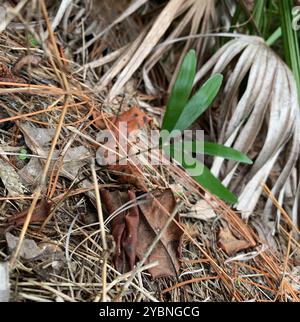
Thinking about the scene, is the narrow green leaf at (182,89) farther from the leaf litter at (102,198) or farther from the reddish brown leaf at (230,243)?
the reddish brown leaf at (230,243)

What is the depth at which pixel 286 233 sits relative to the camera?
1.43m

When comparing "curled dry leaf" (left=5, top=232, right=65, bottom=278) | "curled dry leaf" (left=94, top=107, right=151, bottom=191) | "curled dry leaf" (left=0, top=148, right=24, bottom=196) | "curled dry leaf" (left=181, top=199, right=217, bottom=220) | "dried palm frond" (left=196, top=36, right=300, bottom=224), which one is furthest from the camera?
"dried palm frond" (left=196, top=36, right=300, bottom=224)

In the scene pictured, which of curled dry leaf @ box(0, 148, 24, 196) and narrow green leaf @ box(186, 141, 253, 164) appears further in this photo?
narrow green leaf @ box(186, 141, 253, 164)

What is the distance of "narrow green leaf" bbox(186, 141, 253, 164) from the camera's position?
1.26 m

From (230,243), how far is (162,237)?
0.90 ft

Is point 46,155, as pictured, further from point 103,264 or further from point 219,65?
point 219,65

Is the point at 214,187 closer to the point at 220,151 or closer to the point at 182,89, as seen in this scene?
the point at 220,151

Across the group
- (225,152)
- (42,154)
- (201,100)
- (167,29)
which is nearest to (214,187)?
(225,152)

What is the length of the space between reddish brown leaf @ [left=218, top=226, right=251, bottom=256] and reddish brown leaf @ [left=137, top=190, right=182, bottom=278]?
210 mm

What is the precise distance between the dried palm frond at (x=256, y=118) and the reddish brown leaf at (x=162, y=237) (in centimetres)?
36

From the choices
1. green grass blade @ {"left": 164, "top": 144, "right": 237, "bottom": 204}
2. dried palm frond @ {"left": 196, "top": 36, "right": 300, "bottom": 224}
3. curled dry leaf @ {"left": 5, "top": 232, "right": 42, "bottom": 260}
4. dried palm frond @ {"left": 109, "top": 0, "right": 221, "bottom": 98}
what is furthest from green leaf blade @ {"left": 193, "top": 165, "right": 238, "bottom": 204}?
curled dry leaf @ {"left": 5, "top": 232, "right": 42, "bottom": 260}

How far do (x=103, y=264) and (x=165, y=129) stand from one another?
0.53m

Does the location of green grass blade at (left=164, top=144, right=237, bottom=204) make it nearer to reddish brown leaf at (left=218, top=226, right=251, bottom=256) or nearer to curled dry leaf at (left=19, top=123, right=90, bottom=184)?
reddish brown leaf at (left=218, top=226, right=251, bottom=256)

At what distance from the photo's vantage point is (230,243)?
48.9 inches
